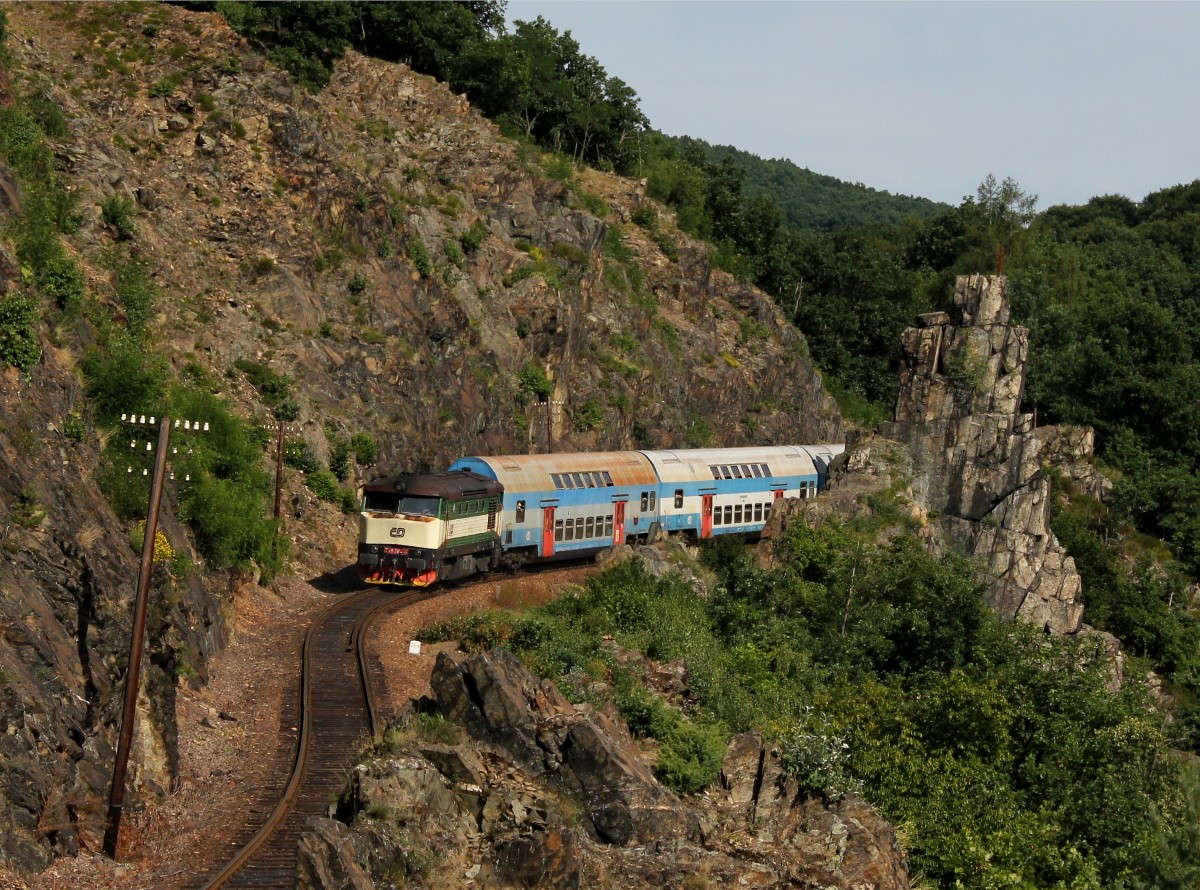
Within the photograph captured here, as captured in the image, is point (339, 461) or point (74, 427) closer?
point (74, 427)

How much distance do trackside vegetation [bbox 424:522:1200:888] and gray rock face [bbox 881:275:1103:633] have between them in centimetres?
1136

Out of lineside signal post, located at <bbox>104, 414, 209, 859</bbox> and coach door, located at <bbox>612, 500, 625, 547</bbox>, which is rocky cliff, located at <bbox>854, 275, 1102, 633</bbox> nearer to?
coach door, located at <bbox>612, 500, 625, 547</bbox>

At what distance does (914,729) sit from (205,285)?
32.9 metres

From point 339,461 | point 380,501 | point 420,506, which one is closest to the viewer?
point 420,506

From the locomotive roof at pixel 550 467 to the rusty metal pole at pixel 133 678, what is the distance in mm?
22332

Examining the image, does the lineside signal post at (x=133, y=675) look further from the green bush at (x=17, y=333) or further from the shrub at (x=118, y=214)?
the shrub at (x=118, y=214)

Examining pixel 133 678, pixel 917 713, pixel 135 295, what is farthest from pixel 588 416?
pixel 133 678

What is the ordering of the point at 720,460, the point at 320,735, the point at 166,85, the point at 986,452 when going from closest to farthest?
the point at 320,735 < the point at 720,460 < the point at 166,85 < the point at 986,452

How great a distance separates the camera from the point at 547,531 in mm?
43344

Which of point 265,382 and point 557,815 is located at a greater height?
point 265,382

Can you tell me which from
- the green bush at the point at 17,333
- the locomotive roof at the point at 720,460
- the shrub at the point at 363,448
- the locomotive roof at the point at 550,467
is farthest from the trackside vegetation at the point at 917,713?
the shrub at the point at 363,448

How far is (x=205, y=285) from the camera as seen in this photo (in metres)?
48.8

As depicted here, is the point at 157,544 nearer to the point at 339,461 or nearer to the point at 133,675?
the point at 133,675

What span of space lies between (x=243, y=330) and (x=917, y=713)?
30176 millimetres
